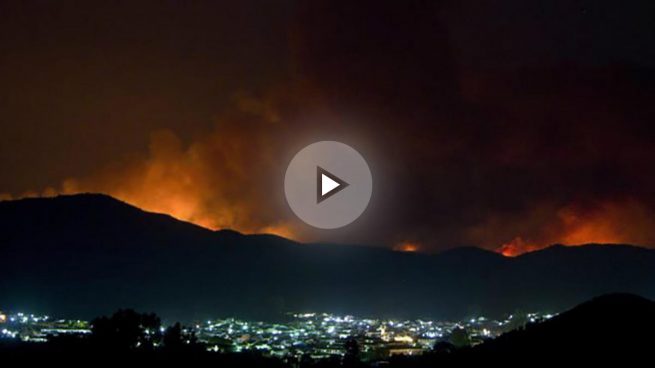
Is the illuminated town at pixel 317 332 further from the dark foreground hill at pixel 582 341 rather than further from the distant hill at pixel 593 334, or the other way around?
the distant hill at pixel 593 334

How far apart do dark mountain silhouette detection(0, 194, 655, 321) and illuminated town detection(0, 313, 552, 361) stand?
6330mm

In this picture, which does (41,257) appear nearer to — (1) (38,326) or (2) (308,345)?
(1) (38,326)

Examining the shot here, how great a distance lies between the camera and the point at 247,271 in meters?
92.2

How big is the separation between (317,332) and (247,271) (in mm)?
27145

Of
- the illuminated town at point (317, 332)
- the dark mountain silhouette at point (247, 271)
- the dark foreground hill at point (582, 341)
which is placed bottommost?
the dark foreground hill at point (582, 341)

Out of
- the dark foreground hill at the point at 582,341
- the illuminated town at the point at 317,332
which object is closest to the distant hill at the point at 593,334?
the dark foreground hill at the point at 582,341

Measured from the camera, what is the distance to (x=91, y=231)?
90.8 meters

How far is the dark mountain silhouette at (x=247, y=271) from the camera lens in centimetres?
7769

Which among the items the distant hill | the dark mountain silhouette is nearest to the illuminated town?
the dark mountain silhouette

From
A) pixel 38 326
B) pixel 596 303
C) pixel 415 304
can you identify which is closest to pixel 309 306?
pixel 415 304

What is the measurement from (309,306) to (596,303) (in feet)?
188

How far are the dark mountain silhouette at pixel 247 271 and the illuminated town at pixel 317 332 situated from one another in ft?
20.8

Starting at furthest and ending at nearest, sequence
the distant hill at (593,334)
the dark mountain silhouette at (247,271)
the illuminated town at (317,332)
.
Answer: the dark mountain silhouette at (247,271) < the illuminated town at (317,332) < the distant hill at (593,334)

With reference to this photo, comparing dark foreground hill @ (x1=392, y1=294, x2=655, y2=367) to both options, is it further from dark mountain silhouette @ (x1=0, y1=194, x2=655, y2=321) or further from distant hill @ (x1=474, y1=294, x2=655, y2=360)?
dark mountain silhouette @ (x1=0, y1=194, x2=655, y2=321)
